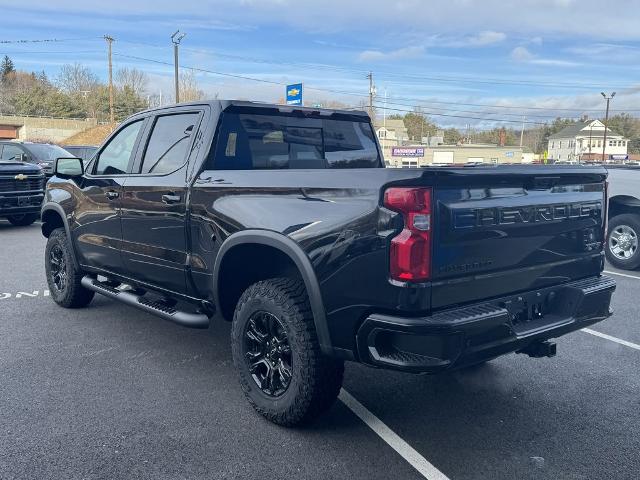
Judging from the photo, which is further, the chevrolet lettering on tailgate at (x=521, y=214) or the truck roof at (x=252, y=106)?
the truck roof at (x=252, y=106)

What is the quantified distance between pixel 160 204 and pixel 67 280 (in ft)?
7.30

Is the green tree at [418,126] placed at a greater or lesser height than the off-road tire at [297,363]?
greater

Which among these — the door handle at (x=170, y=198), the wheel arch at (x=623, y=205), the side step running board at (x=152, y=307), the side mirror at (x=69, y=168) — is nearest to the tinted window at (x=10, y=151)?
the side mirror at (x=69, y=168)

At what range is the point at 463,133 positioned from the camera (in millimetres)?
111125

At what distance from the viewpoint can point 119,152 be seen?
5359 millimetres

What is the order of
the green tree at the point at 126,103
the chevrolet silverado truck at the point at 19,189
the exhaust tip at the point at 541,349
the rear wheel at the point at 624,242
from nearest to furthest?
the exhaust tip at the point at 541,349 → the rear wheel at the point at 624,242 → the chevrolet silverado truck at the point at 19,189 → the green tree at the point at 126,103

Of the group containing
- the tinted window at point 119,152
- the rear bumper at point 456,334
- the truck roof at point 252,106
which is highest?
the truck roof at point 252,106

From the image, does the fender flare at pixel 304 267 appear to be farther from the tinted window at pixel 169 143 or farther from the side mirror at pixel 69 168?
the side mirror at pixel 69 168

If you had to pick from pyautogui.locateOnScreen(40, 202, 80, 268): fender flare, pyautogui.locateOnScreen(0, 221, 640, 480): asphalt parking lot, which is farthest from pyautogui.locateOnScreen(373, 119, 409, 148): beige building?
pyautogui.locateOnScreen(0, 221, 640, 480): asphalt parking lot

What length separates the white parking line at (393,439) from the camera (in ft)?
10.4

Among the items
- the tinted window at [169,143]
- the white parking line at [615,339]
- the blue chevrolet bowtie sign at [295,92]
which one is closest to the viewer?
the tinted window at [169,143]

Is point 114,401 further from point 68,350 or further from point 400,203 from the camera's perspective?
point 400,203

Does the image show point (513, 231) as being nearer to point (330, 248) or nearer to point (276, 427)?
point (330, 248)

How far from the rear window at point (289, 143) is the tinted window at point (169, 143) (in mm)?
325
